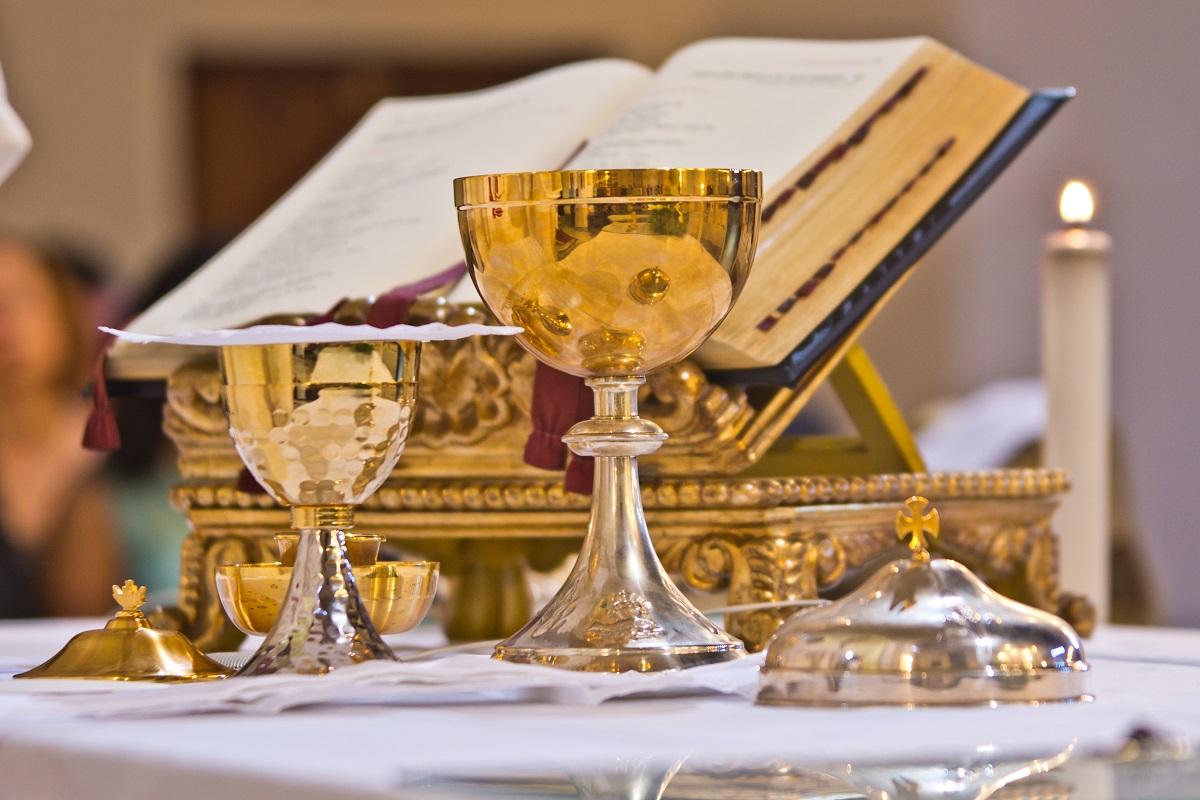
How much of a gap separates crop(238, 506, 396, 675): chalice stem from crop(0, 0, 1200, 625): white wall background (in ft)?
8.47

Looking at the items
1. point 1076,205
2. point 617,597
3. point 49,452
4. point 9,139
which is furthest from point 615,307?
point 49,452

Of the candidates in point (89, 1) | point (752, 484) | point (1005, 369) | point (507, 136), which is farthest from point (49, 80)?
point (752, 484)

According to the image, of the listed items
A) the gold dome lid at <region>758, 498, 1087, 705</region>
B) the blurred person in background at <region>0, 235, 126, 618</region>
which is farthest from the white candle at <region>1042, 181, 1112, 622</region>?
the blurred person in background at <region>0, 235, 126, 618</region>

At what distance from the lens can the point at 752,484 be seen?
3.16 feet

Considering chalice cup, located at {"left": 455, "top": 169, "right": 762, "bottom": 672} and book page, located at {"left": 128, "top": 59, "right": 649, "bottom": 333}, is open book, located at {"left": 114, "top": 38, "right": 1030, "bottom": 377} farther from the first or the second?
chalice cup, located at {"left": 455, "top": 169, "right": 762, "bottom": 672}

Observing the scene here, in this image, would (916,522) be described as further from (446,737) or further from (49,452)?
(49,452)

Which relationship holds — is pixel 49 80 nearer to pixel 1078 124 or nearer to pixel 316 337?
pixel 1078 124

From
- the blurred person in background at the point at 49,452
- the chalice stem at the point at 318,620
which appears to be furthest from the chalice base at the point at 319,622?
the blurred person in background at the point at 49,452

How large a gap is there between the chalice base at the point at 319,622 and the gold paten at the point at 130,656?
48 millimetres

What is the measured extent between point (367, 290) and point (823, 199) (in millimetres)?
264

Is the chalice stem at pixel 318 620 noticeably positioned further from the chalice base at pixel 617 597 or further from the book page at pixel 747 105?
the book page at pixel 747 105

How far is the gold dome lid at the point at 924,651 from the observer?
73 centimetres

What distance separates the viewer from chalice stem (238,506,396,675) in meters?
0.80

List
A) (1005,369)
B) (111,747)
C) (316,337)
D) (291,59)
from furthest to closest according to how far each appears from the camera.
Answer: (291,59) → (1005,369) → (316,337) → (111,747)
